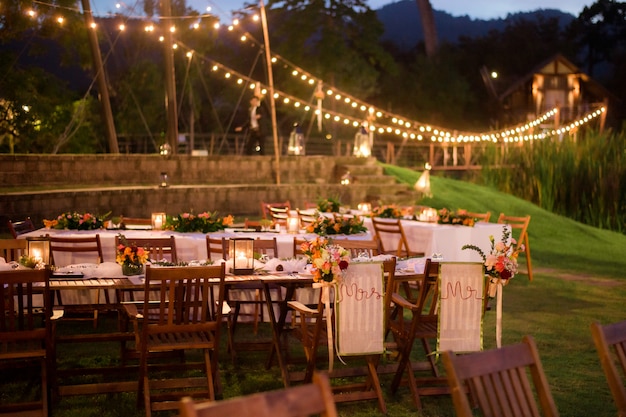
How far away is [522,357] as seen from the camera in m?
3.60

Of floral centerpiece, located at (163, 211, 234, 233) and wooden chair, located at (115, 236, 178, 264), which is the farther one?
floral centerpiece, located at (163, 211, 234, 233)

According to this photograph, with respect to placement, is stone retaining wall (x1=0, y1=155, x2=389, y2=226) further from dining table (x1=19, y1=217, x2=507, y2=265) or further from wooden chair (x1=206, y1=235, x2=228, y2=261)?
wooden chair (x1=206, y1=235, x2=228, y2=261)

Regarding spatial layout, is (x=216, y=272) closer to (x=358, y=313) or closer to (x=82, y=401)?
(x=358, y=313)

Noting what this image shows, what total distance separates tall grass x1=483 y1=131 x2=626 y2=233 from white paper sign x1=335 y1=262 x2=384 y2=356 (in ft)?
54.2

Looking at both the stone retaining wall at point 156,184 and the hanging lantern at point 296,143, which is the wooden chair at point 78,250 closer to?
the stone retaining wall at point 156,184

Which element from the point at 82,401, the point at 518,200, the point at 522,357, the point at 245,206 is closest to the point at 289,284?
the point at 82,401

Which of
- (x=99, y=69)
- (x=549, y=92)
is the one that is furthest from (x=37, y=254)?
(x=549, y=92)

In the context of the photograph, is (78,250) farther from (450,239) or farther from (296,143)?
(296,143)

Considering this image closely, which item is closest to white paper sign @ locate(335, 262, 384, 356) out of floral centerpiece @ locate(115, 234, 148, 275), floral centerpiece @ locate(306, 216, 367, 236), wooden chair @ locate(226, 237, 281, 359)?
wooden chair @ locate(226, 237, 281, 359)

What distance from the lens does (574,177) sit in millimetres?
22312

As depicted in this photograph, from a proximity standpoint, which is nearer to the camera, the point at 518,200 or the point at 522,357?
the point at 522,357

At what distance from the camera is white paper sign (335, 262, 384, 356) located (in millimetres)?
6004

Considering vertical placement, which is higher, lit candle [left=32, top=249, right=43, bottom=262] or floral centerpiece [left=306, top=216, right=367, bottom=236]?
lit candle [left=32, top=249, right=43, bottom=262]

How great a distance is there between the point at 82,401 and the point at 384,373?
81.1 inches
